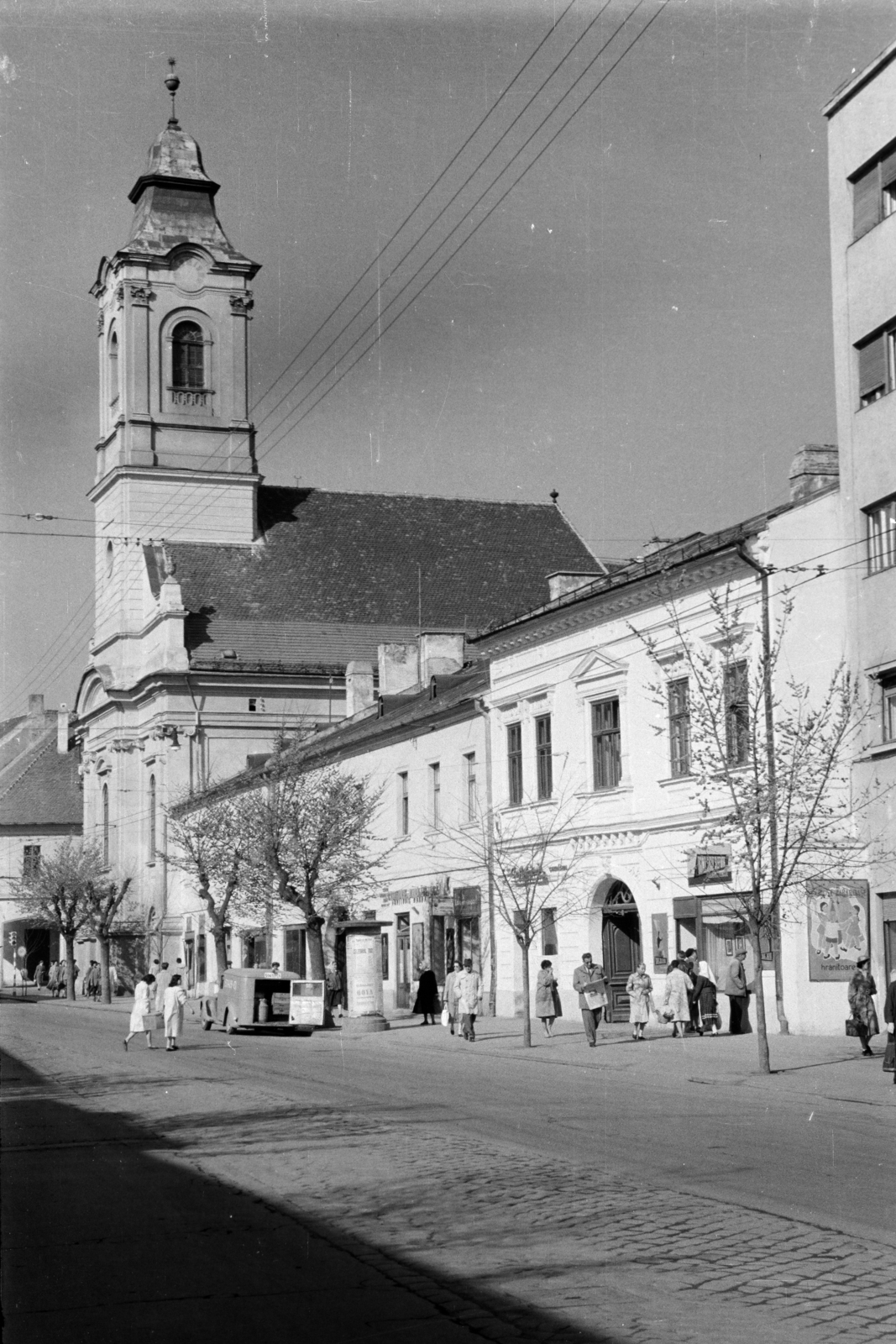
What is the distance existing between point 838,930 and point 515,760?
11.7m

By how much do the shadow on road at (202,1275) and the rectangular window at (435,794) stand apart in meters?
30.8

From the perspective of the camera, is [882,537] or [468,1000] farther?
[468,1000]

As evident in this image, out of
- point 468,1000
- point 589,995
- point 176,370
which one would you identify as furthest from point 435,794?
point 176,370

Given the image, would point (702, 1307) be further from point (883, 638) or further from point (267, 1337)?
point (883, 638)

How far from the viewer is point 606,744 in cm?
3650

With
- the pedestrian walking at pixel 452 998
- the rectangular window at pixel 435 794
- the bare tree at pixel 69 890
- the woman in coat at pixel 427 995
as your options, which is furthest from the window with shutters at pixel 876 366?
the bare tree at pixel 69 890

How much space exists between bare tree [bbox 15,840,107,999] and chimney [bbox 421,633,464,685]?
70.9 feet

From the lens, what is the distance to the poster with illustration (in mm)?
30094

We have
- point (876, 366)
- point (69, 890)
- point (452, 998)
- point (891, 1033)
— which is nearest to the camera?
point (891, 1033)

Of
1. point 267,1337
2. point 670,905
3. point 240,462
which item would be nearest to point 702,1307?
point 267,1337

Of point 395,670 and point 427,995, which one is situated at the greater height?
point 395,670

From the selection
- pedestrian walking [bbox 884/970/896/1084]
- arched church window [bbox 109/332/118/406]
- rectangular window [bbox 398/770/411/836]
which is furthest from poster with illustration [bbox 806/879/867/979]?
arched church window [bbox 109/332/118/406]

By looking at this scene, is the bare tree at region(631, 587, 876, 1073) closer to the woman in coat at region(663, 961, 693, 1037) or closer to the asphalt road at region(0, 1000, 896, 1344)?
the woman in coat at region(663, 961, 693, 1037)

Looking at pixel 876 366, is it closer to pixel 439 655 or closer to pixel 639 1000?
pixel 639 1000
